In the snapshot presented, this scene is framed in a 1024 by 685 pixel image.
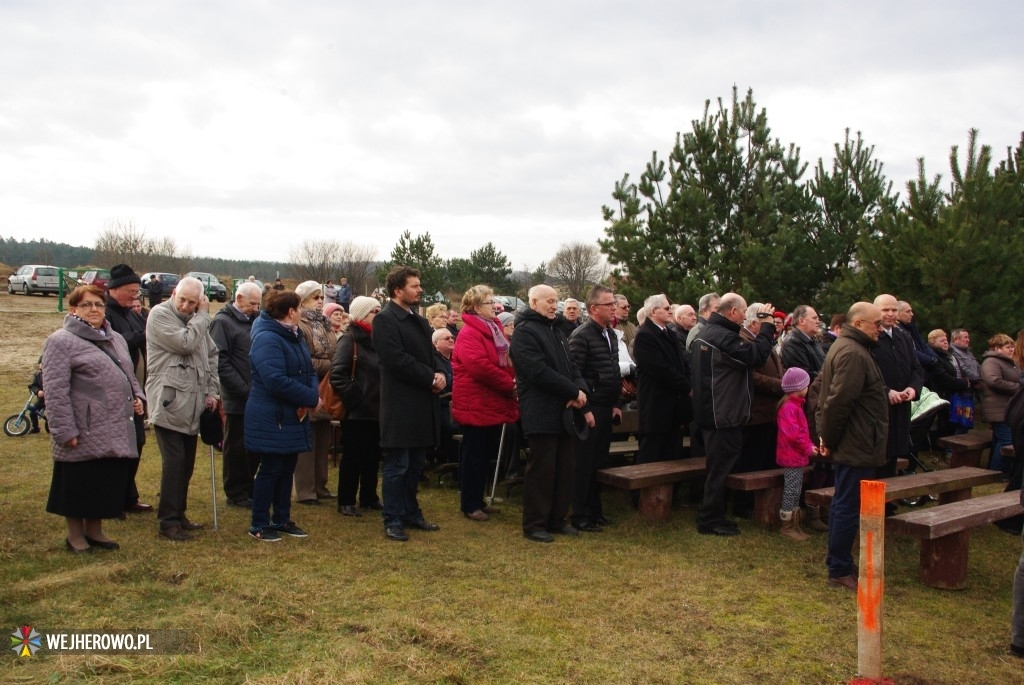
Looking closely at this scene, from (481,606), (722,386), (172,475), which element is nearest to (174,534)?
(172,475)

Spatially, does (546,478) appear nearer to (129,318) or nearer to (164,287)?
(129,318)

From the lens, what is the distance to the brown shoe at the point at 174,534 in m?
5.97

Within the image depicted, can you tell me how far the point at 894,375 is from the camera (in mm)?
7004

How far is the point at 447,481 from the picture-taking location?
341 inches

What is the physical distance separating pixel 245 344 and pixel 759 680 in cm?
489

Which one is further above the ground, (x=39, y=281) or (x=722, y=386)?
(x=39, y=281)

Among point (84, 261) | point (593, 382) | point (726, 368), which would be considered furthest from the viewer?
point (84, 261)

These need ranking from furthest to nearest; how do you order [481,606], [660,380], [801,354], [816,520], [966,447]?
1. [966,447]
2. [801,354]
3. [660,380]
4. [816,520]
5. [481,606]

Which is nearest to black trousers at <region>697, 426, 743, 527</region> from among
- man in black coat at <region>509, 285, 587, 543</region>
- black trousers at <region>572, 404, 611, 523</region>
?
black trousers at <region>572, 404, 611, 523</region>

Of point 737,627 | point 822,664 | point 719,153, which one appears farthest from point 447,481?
point 719,153

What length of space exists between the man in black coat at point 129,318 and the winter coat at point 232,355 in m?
0.68

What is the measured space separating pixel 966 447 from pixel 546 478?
5.05 meters

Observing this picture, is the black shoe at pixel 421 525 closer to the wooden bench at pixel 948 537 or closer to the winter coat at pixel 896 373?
the wooden bench at pixel 948 537

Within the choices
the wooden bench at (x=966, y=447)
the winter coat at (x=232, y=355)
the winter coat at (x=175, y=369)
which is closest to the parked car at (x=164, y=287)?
the winter coat at (x=232, y=355)
